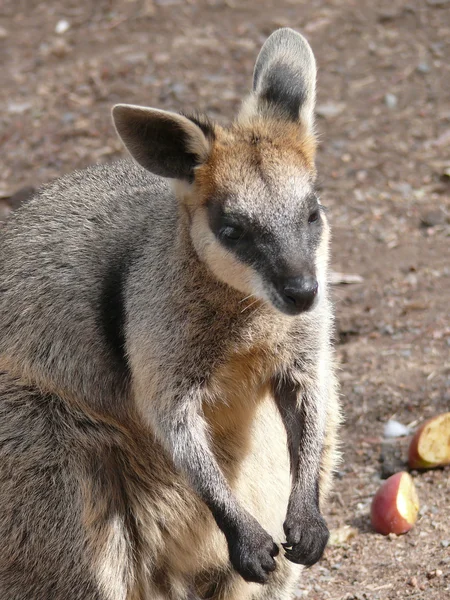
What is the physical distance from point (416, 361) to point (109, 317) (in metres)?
2.60

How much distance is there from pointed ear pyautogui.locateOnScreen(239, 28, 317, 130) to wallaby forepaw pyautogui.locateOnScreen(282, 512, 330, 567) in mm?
1795

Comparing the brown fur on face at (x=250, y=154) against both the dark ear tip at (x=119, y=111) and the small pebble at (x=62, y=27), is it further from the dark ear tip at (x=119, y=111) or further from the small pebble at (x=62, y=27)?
the small pebble at (x=62, y=27)

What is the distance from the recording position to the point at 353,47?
1006 centimetres

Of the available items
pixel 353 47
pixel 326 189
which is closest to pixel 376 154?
pixel 326 189

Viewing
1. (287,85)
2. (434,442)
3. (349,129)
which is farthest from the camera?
(349,129)

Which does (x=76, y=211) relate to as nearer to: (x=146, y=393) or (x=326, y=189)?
(x=146, y=393)

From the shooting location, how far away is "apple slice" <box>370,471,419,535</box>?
18.0 feet

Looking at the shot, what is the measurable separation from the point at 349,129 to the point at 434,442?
416 cm

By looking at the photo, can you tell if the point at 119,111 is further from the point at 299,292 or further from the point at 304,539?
the point at 304,539

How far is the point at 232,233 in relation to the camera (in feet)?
14.3

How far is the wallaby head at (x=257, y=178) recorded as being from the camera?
13.9ft

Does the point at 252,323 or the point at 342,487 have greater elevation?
the point at 252,323

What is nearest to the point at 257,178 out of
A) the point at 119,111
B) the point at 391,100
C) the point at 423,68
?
the point at 119,111

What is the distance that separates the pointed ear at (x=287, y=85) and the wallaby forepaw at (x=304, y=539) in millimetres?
1795
